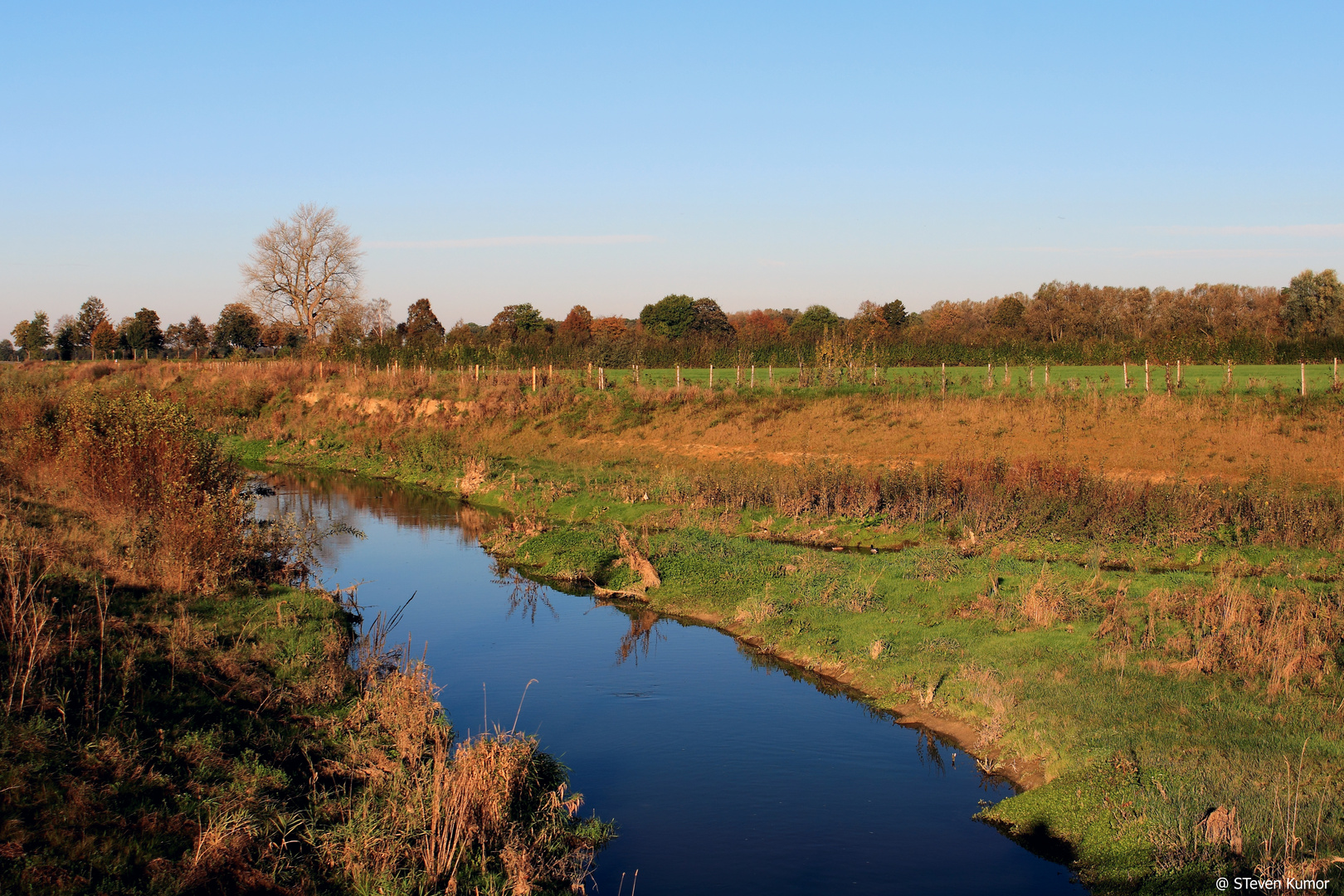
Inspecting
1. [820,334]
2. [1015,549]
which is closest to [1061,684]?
[1015,549]

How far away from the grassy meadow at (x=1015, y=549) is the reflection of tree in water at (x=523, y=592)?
18.3 inches

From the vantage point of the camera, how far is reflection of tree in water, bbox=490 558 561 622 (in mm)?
17266

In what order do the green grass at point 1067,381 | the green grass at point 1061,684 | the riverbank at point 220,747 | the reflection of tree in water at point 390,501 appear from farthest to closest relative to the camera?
the green grass at point 1067,381
the reflection of tree in water at point 390,501
the green grass at point 1061,684
the riverbank at point 220,747

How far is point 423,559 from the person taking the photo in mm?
21656

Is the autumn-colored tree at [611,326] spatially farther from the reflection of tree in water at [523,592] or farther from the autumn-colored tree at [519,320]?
the reflection of tree in water at [523,592]

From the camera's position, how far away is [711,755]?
10.7 m

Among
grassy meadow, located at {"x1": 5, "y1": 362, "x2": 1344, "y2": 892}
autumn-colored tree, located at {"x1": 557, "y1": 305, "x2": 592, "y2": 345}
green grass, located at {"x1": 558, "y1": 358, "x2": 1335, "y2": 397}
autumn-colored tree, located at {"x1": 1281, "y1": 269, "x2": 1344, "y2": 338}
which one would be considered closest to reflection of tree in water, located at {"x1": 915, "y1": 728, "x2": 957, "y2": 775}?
grassy meadow, located at {"x1": 5, "y1": 362, "x2": 1344, "y2": 892}

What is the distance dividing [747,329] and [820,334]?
12.5 meters

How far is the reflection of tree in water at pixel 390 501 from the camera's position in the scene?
1040 inches

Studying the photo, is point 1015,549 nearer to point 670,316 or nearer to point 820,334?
point 820,334

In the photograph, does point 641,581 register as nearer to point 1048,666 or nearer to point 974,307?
A: point 1048,666

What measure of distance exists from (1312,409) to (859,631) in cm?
2099

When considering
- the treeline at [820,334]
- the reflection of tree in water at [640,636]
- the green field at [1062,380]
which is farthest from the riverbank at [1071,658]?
the treeline at [820,334]

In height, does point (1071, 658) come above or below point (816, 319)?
below
